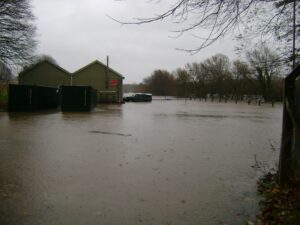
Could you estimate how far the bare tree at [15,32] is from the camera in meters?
33.0

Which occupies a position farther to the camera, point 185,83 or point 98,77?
point 185,83

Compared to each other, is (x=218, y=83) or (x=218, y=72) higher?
(x=218, y=72)

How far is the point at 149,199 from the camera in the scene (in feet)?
17.6

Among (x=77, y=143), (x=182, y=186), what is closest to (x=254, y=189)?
(x=182, y=186)

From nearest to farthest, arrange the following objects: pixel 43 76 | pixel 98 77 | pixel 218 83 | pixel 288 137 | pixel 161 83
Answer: pixel 288 137, pixel 43 76, pixel 98 77, pixel 218 83, pixel 161 83

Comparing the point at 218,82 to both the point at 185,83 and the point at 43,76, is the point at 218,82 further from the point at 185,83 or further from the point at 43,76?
the point at 43,76

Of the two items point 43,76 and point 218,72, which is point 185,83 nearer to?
point 218,72

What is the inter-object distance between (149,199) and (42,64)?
48.4 meters

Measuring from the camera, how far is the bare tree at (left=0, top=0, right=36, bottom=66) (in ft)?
108

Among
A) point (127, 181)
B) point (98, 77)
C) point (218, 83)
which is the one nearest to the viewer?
point (127, 181)

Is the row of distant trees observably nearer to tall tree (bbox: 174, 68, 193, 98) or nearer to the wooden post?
tall tree (bbox: 174, 68, 193, 98)

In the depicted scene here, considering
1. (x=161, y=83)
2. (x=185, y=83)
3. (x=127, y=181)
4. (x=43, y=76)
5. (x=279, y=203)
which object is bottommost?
(x=127, y=181)

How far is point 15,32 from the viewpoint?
34625 mm

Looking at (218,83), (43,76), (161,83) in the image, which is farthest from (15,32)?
(161,83)
